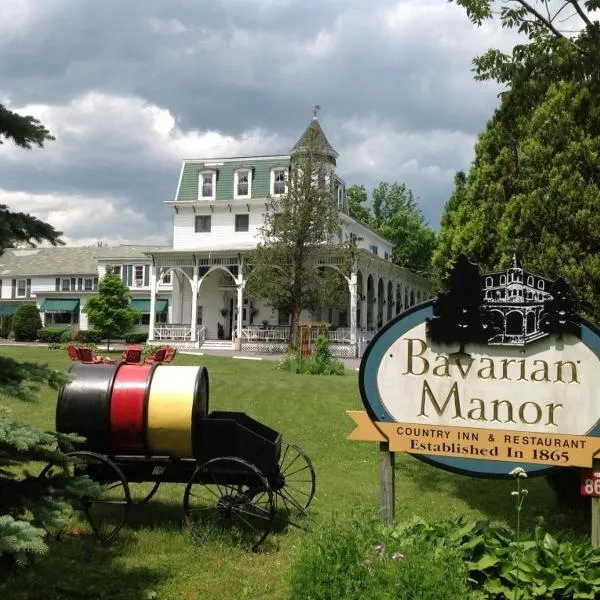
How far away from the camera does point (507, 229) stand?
308 inches

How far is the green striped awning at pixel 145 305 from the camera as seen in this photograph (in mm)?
47338

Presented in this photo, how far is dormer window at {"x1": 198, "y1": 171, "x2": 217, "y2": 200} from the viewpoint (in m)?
39.3

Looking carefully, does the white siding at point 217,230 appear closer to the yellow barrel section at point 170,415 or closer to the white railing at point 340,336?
the white railing at point 340,336

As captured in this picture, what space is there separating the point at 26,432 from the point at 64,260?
55.3 m

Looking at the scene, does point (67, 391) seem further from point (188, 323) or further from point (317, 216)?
point (188, 323)

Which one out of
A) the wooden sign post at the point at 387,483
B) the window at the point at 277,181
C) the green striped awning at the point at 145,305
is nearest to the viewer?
the wooden sign post at the point at 387,483

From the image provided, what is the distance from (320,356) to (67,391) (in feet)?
55.9

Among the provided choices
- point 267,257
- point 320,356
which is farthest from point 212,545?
point 267,257

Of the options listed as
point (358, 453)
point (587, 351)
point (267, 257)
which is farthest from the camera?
point (267, 257)

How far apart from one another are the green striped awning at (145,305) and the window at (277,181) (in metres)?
14.1

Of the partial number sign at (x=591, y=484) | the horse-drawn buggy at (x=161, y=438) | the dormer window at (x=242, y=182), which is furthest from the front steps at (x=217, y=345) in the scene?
the partial number sign at (x=591, y=484)

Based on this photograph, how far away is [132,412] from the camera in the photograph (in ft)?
21.0

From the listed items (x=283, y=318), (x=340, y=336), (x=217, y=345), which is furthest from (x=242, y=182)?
(x=340, y=336)

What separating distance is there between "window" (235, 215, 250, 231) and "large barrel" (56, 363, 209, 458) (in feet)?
107
